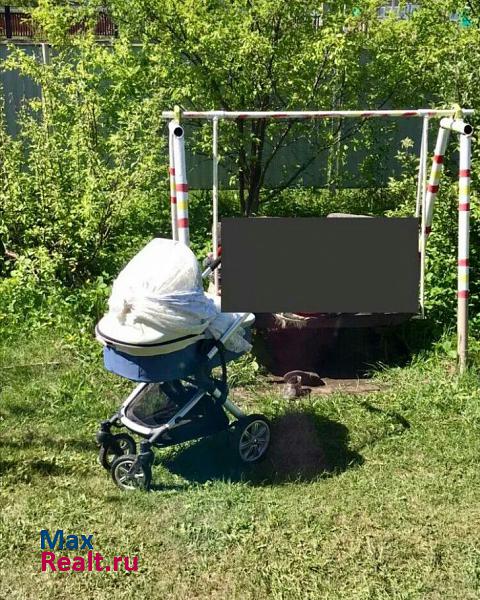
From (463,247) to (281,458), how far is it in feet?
7.08

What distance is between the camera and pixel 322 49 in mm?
8672

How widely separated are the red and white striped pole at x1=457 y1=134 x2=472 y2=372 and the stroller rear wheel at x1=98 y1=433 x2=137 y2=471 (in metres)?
2.60

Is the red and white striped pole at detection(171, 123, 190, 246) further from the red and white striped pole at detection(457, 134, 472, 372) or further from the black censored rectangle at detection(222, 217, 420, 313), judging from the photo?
the red and white striped pole at detection(457, 134, 472, 372)

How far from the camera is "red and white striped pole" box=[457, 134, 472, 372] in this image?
19.4 feet

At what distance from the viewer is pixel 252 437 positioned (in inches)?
197

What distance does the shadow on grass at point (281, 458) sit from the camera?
485 centimetres

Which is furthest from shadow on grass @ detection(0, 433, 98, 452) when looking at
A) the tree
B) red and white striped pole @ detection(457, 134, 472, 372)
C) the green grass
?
the tree

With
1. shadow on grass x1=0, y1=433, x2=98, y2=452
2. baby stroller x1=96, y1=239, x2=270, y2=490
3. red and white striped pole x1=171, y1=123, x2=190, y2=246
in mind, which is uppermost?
red and white striped pole x1=171, y1=123, x2=190, y2=246

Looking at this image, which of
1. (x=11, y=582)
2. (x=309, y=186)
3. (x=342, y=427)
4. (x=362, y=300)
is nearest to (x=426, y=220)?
(x=362, y=300)

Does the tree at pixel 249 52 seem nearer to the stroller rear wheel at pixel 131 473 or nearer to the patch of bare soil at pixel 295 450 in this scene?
the patch of bare soil at pixel 295 450

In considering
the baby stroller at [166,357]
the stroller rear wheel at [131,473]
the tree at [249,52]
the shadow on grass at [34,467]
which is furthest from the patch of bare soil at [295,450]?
the tree at [249,52]

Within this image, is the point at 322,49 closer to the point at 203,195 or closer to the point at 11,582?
the point at 203,195

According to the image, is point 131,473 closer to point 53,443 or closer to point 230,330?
point 53,443

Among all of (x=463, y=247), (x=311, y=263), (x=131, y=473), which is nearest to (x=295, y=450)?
(x=131, y=473)
